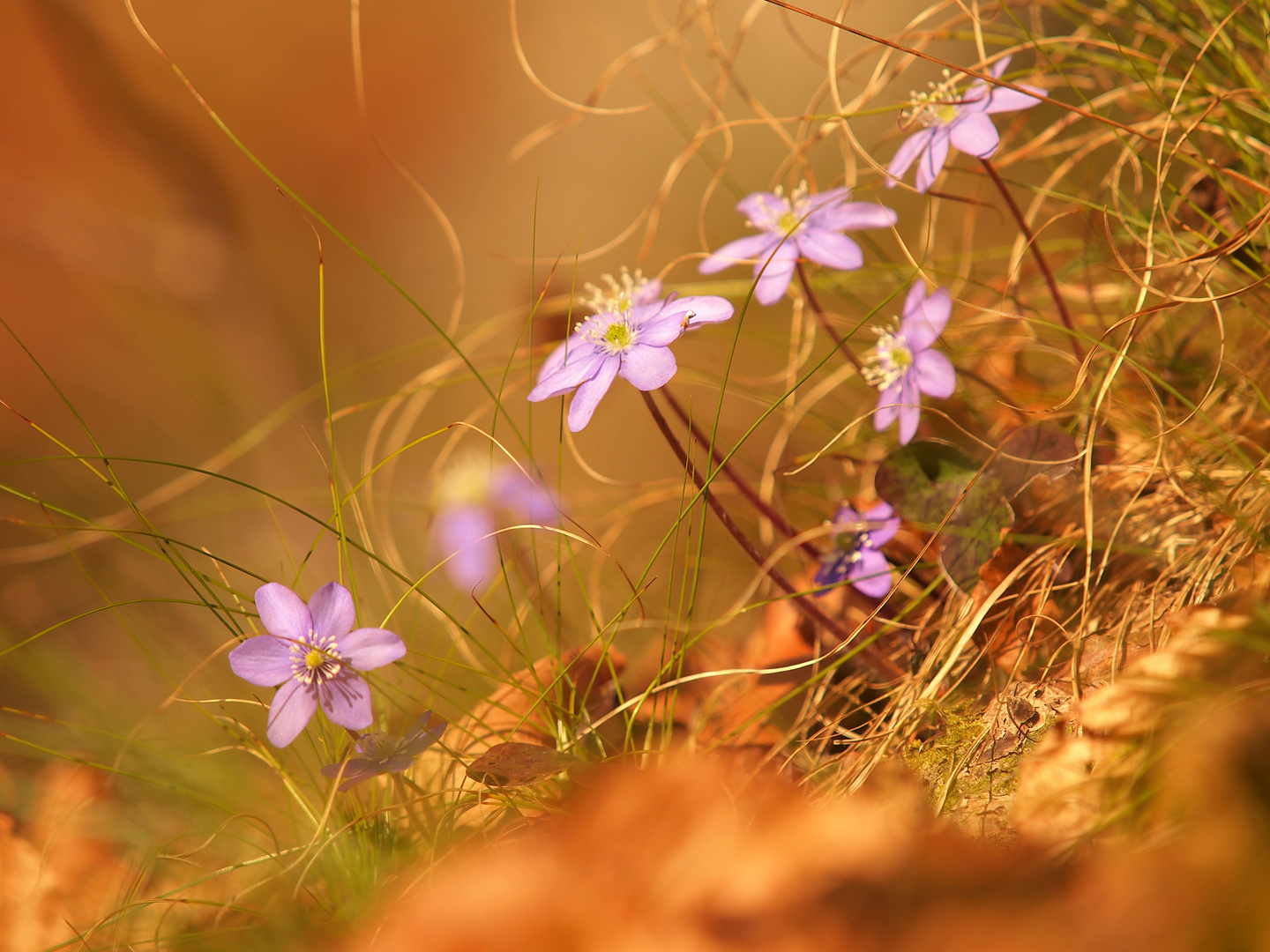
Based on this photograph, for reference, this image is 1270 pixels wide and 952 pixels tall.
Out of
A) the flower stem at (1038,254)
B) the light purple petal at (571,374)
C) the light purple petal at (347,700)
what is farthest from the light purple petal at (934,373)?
the light purple petal at (347,700)

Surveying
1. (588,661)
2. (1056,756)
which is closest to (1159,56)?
(1056,756)

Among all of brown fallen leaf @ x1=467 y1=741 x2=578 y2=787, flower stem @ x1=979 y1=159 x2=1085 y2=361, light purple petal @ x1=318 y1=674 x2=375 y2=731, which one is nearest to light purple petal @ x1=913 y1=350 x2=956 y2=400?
flower stem @ x1=979 y1=159 x2=1085 y2=361

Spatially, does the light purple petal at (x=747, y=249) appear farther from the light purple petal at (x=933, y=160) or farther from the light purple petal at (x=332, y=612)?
the light purple petal at (x=332, y=612)

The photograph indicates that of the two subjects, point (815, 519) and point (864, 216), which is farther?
point (815, 519)

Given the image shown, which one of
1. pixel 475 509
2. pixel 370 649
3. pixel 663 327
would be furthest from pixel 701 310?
pixel 475 509

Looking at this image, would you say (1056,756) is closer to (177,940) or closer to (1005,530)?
(1005,530)

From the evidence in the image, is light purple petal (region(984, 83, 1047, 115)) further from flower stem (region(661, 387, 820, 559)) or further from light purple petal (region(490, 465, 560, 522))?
light purple petal (region(490, 465, 560, 522))
